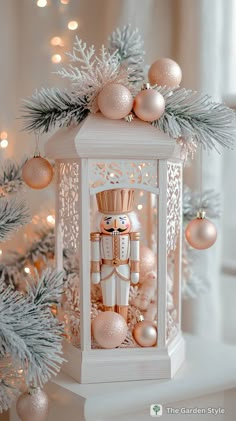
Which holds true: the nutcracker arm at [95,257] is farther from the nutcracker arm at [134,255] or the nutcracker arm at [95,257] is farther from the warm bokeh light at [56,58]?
the warm bokeh light at [56,58]

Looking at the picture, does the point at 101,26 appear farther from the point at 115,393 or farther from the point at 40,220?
the point at 115,393

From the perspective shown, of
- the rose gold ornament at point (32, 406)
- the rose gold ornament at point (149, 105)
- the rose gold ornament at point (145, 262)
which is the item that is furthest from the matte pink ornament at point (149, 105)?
the rose gold ornament at point (32, 406)

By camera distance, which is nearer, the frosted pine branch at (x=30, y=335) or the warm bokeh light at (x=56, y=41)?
the frosted pine branch at (x=30, y=335)

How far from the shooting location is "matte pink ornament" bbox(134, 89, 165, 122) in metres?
0.96

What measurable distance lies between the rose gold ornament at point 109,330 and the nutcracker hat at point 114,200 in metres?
0.21

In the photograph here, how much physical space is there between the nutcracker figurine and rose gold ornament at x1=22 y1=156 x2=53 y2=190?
12cm

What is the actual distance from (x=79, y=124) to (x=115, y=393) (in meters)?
0.52

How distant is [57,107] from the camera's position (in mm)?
1021

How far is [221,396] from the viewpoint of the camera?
3.54 ft

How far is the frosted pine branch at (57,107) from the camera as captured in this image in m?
1.01

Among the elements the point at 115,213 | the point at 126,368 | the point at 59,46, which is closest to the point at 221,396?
Answer: the point at 126,368

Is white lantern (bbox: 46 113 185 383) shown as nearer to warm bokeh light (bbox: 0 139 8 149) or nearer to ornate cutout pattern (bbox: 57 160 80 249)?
ornate cutout pattern (bbox: 57 160 80 249)

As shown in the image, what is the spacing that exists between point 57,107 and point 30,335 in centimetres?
44

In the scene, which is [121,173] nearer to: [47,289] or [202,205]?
[47,289]
